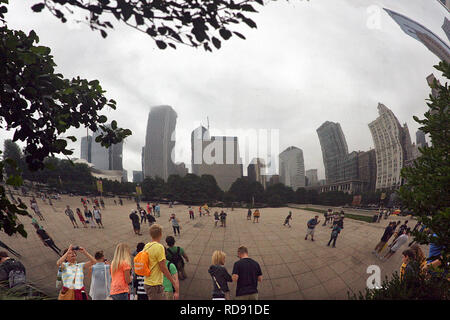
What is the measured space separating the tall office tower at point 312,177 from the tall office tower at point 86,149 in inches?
143

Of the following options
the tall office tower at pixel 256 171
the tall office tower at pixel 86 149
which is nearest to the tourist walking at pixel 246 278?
the tall office tower at pixel 256 171

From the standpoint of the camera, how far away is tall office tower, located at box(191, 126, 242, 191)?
2.74 meters

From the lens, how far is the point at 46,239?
280 cm

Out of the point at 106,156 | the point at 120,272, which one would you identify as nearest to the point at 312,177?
the point at 120,272

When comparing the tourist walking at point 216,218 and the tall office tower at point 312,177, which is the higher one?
the tall office tower at point 312,177

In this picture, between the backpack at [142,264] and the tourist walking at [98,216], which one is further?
the tourist walking at [98,216]

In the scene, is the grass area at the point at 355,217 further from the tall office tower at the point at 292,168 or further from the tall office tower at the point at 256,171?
the tall office tower at the point at 256,171

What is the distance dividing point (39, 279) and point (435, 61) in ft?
25.3

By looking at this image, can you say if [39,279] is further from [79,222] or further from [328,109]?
[328,109]

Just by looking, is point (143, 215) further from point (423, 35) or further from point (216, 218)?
point (423, 35)

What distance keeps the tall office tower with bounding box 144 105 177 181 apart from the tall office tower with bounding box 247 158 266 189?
4.07 ft

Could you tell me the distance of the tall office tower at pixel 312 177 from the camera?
303 cm

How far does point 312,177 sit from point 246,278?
6.30 ft

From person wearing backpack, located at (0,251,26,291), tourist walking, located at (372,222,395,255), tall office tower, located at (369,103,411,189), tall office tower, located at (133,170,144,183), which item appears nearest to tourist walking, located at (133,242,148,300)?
tall office tower, located at (133,170,144,183)
